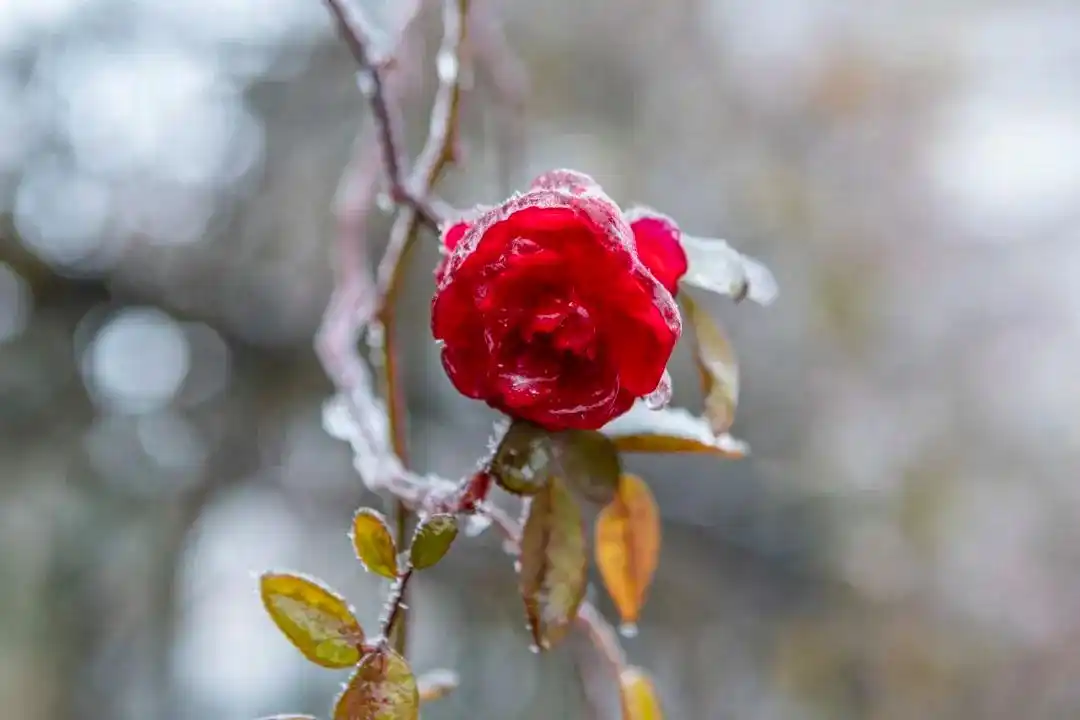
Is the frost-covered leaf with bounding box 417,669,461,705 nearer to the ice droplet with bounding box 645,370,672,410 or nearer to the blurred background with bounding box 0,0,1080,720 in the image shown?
the ice droplet with bounding box 645,370,672,410

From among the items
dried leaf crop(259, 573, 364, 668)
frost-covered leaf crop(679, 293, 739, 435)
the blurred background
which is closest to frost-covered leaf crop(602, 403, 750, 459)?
frost-covered leaf crop(679, 293, 739, 435)

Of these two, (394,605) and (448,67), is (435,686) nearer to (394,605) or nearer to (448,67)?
(394,605)

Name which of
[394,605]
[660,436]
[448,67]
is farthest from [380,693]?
[448,67]

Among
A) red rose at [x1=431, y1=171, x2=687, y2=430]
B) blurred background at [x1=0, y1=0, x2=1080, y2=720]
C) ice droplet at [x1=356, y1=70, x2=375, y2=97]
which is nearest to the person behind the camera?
red rose at [x1=431, y1=171, x2=687, y2=430]

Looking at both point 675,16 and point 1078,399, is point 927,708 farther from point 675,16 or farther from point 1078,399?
point 675,16

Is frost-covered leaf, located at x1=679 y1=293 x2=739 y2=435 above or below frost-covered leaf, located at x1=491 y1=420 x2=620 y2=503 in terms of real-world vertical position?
above

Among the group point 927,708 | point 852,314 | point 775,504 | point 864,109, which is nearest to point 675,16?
point 864,109

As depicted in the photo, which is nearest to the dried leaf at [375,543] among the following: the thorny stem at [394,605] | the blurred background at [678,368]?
the thorny stem at [394,605]
